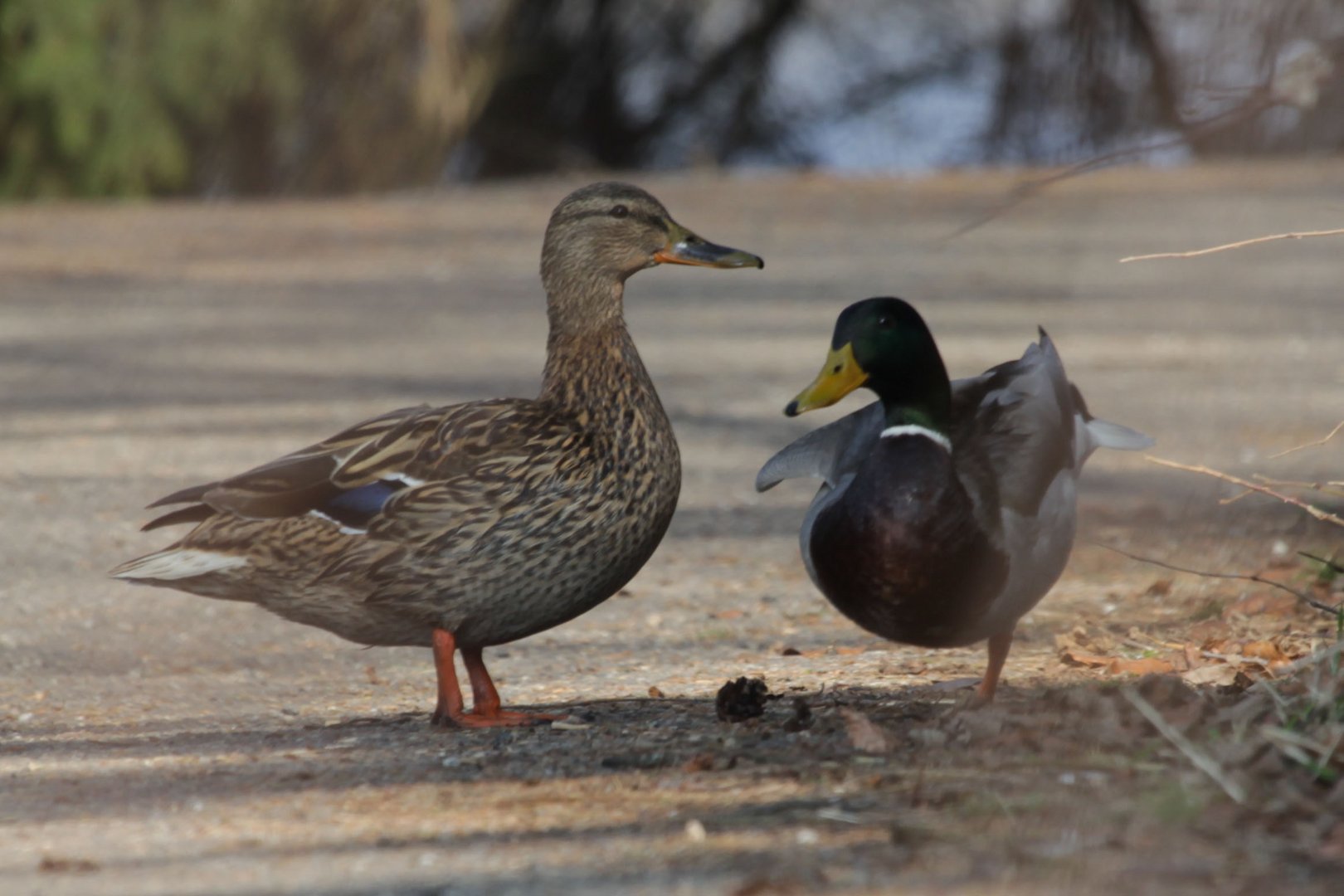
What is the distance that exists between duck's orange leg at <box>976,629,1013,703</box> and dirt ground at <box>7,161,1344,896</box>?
0.06 m

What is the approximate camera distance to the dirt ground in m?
3.22

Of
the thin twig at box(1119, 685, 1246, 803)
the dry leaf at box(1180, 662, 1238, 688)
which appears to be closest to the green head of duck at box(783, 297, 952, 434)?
the dry leaf at box(1180, 662, 1238, 688)

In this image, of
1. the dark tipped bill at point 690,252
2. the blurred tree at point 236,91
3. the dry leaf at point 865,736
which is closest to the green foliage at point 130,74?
the blurred tree at point 236,91

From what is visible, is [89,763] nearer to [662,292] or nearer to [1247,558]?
[1247,558]

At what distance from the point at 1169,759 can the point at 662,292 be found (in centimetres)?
943

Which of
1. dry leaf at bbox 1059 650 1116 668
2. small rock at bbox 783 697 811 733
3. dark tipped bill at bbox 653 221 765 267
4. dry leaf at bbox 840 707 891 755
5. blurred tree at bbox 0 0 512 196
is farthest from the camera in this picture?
blurred tree at bbox 0 0 512 196

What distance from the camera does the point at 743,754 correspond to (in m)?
3.81

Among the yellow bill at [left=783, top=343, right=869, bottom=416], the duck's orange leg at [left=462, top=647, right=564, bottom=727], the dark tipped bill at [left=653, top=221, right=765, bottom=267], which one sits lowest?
the duck's orange leg at [left=462, top=647, right=564, bottom=727]

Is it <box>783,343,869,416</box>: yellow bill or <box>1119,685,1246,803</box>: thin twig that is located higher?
<box>783,343,869,416</box>: yellow bill

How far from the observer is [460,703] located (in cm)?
421

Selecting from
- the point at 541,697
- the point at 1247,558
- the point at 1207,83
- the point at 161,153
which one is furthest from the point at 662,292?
the point at 1207,83

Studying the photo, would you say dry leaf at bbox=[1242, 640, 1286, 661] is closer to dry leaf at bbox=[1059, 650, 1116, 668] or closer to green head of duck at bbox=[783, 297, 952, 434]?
dry leaf at bbox=[1059, 650, 1116, 668]

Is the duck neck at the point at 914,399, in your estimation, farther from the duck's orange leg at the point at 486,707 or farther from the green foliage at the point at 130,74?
the green foliage at the point at 130,74

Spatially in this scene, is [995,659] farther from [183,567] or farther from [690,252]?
[183,567]
